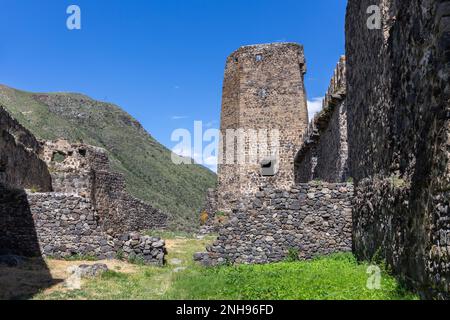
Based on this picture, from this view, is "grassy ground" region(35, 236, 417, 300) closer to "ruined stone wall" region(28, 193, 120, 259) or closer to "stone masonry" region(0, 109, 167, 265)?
"stone masonry" region(0, 109, 167, 265)

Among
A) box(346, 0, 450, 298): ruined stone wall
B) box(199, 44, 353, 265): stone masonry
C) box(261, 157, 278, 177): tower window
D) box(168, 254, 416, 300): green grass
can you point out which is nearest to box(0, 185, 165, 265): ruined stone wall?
box(199, 44, 353, 265): stone masonry

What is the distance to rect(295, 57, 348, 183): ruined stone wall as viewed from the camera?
492 inches

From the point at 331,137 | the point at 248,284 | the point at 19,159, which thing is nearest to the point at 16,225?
the point at 19,159

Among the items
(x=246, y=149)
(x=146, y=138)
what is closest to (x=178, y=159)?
(x=146, y=138)

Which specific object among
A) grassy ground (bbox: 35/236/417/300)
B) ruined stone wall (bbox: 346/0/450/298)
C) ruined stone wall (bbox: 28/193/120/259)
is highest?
ruined stone wall (bbox: 346/0/450/298)

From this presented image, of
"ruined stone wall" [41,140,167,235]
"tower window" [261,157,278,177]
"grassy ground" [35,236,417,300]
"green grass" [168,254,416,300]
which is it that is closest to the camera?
"green grass" [168,254,416,300]

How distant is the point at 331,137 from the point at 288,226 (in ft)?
16.3

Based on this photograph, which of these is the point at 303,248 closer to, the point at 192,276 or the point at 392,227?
the point at 192,276

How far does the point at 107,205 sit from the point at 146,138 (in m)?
61.5

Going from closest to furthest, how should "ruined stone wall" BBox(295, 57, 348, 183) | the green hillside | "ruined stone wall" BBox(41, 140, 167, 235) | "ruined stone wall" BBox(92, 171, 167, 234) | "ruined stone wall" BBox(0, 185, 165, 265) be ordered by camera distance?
"ruined stone wall" BBox(0, 185, 165, 265) < "ruined stone wall" BBox(295, 57, 348, 183) < "ruined stone wall" BBox(41, 140, 167, 235) < "ruined stone wall" BBox(92, 171, 167, 234) < the green hillside

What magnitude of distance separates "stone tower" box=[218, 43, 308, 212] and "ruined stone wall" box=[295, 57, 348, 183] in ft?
27.0

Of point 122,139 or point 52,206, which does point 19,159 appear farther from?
point 122,139

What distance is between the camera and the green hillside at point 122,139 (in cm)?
5669

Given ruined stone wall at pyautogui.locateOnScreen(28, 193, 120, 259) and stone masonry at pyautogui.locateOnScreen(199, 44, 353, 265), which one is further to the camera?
ruined stone wall at pyautogui.locateOnScreen(28, 193, 120, 259)
